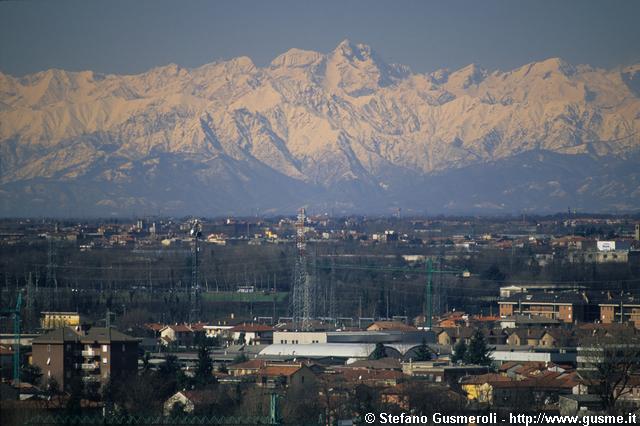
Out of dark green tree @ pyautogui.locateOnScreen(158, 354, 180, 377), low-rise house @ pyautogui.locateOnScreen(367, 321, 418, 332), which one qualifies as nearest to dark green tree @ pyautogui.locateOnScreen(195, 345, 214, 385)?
dark green tree @ pyautogui.locateOnScreen(158, 354, 180, 377)

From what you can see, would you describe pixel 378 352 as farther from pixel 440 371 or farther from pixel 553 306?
pixel 553 306

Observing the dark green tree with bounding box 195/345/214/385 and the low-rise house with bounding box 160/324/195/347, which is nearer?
the dark green tree with bounding box 195/345/214/385

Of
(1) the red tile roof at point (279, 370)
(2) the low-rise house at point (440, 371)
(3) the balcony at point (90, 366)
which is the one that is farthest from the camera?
(2) the low-rise house at point (440, 371)

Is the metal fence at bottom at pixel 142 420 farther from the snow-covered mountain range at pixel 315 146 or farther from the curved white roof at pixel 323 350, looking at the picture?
the snow-covered mountain range at pixel 315 146

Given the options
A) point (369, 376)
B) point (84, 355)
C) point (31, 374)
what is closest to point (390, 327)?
point (369, 376)

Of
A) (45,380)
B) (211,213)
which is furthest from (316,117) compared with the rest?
(45,380)

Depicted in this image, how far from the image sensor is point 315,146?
181m

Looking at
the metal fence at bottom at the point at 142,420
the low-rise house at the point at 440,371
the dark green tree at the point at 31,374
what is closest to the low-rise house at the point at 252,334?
the low-rise house at the point at 440,371

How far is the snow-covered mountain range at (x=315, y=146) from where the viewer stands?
14038 cm

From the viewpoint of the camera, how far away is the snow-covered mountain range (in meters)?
140

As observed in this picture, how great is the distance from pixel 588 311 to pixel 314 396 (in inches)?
790

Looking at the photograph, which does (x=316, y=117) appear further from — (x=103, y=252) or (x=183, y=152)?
(x=103, y=252)

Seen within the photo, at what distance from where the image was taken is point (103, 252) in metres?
58.5

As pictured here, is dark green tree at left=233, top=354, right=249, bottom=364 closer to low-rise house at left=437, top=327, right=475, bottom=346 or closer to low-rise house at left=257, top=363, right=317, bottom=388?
low-rise house at left=257, top=363, right=317, bottom=388
